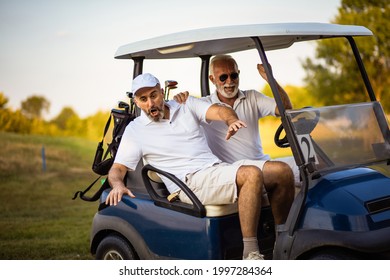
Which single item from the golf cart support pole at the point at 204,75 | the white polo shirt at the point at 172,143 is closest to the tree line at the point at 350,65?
the golf cart support pole at the point at 204,75

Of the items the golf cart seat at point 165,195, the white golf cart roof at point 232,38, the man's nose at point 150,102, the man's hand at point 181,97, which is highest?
the white golf cart roof at point 232,38

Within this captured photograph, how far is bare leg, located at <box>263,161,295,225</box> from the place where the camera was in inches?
135

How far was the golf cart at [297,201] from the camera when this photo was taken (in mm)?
3074

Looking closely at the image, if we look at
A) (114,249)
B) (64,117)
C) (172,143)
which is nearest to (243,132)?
(172,143)

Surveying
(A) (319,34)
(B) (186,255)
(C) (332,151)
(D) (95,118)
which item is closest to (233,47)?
(A) (319,34)

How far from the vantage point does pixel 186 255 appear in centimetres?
359

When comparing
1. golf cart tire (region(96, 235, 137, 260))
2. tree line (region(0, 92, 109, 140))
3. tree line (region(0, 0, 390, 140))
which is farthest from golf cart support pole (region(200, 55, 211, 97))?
tree line (region(0, 0, 390, 140))

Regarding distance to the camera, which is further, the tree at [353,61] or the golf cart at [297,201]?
the tree at [353,61]

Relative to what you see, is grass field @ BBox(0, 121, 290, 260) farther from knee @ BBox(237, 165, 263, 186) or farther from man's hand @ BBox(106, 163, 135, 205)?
knee @ BBox(237, 165, 263, 186)

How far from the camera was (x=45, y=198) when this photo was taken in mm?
11242

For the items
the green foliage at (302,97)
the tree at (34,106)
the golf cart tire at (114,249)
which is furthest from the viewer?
the green foliage at (302,97)

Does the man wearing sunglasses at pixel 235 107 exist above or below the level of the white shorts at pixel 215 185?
above

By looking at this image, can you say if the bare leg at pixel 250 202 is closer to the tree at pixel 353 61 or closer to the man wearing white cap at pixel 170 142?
the man wearing white cap at pixel 170 142
